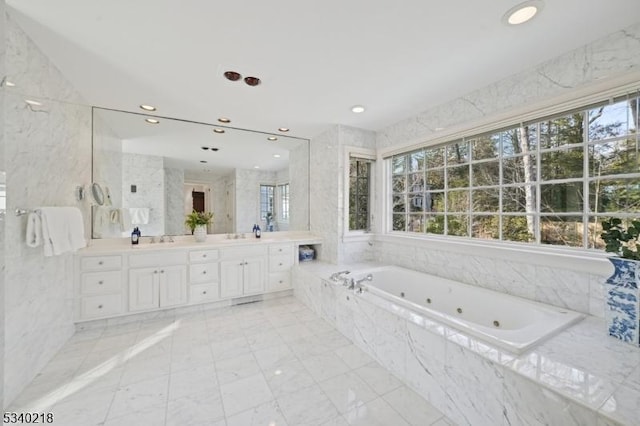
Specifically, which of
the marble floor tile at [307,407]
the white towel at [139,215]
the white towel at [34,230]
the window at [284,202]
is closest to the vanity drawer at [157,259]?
the white towel at [139,215]

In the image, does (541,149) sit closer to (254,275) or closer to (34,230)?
(254,275)

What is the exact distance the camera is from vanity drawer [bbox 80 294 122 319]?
2414 millimetres

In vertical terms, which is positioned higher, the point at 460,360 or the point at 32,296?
the point at 32,296

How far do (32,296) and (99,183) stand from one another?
1416 millimetres

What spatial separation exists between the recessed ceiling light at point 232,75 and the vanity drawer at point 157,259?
1.97 m

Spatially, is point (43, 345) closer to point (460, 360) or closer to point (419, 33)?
point (460, 360)

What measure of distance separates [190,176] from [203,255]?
47.7 inches

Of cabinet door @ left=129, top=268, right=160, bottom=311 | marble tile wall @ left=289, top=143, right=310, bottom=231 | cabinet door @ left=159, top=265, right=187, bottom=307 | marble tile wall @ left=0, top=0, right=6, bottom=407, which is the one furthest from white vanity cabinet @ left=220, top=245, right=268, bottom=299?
marble tile wall @ left=0, top=0, right=6, bottom=407

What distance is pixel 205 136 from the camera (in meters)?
3.32

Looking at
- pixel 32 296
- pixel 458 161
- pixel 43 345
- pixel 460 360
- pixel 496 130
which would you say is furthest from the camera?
pixel 458 161

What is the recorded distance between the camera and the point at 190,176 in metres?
3.42

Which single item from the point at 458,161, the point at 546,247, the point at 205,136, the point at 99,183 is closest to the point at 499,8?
the point at 458,161

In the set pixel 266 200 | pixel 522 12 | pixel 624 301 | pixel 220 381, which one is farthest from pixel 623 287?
pixel 266 200

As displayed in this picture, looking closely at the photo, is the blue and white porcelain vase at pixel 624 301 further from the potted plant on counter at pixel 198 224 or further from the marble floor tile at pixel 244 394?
the potted plant on counter at pixel 198 224
